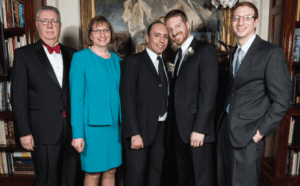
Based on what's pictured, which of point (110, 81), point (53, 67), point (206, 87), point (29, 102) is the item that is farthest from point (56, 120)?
point (206, 87)

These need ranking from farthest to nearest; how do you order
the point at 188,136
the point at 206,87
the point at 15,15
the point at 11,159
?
1. the point at 11,159
2. the point at 15,15
3. the point at 188,136
4. the point at 206,87

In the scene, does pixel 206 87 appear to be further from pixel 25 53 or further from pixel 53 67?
pixel 25 53

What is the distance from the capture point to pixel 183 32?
182 centimetres

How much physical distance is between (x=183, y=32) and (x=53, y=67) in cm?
132

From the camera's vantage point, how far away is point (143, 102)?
1.79 m

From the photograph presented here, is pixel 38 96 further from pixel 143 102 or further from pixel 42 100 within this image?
pixel 143 102

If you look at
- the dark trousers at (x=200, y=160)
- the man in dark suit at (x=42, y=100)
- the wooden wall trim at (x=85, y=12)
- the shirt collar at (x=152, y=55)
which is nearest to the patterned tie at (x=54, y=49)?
the man in dark suit at (x=42, y=100)

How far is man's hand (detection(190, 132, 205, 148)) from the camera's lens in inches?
65.5

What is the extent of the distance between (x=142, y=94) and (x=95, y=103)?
457 mm

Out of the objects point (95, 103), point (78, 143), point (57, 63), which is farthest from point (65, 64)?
point (78, 143)

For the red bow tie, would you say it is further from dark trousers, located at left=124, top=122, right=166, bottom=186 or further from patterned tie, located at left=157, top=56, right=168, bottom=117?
dark trousers, located at left=124, top=122, right=166, bottom=186

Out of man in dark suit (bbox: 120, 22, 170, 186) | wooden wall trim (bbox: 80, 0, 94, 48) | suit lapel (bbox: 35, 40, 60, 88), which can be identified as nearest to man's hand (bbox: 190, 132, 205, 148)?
man in dark suit (bbox: 120, 22, 170, 186)

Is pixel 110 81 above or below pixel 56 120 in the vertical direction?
above

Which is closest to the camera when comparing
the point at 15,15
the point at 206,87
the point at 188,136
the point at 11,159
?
the point at 206,87
